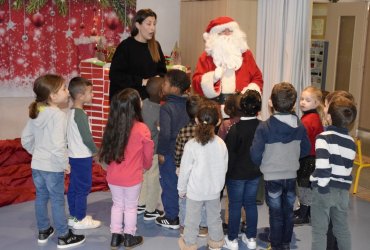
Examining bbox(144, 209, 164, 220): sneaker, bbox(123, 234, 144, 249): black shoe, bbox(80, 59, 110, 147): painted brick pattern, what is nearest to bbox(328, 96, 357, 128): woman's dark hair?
bbox(123, 234, 144, 249): black shoe

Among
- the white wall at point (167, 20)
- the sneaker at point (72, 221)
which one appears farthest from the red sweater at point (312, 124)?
the white wall at point (167, 20)

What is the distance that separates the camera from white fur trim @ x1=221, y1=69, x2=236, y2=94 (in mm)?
4195

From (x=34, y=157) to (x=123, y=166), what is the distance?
60cm

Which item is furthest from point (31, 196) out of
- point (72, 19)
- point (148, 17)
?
point (72, 19)

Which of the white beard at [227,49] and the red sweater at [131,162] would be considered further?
the white beard at [227,49]

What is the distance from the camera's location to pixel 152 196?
3.80 metres

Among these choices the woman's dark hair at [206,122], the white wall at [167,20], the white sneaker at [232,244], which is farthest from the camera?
the white wall at [167,20]

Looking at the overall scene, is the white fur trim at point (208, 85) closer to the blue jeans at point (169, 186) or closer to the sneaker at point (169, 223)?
the blue jeans at point (169, 186)

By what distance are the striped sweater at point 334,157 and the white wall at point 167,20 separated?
343 cm

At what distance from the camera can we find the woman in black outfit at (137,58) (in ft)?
13.2

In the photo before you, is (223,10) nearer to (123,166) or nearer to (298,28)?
(298,28)

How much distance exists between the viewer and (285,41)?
4809mm

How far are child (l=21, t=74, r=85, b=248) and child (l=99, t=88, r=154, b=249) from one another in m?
0.29

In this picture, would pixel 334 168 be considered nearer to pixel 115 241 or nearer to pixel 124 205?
pixel 124 205
